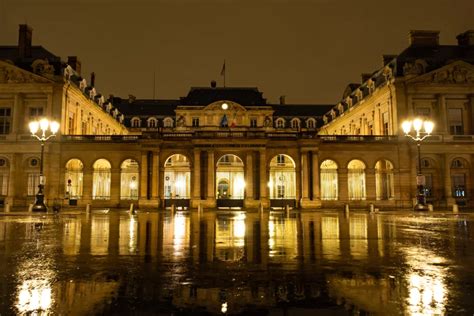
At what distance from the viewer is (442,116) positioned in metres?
44.6

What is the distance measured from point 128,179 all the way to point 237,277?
1812 inches

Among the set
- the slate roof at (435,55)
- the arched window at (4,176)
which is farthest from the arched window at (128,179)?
the slate roof at (435,55)

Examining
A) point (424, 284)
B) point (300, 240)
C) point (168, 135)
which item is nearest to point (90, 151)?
point (168, 135)

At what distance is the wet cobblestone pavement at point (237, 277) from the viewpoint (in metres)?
5.81

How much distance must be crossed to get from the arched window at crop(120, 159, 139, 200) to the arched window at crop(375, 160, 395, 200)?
2839 centimetres

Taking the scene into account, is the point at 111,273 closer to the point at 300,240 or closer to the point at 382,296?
the point at 382,296

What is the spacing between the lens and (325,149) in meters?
43.9

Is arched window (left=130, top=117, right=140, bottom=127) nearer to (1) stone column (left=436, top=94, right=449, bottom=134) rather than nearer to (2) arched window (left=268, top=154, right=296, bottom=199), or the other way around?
(2) arched window (left=268, top=154, right=296, bottom=199)

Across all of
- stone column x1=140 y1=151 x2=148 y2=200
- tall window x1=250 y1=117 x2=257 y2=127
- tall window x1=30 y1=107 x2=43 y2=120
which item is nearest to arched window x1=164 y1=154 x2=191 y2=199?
stone column x1=140 y1=151 x2=148 y2=200

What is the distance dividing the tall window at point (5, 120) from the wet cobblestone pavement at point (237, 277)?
3712cm

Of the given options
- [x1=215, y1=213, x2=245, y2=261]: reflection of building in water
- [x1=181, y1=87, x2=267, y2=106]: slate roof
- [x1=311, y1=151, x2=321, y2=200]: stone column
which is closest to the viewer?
[x1=215, y1=213, x2=245, y2=261]: reflection of building in water

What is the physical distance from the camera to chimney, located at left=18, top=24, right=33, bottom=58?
46875 millimetres

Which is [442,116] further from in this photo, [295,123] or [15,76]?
[15,76]

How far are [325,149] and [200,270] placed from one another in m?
37.2
